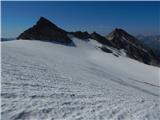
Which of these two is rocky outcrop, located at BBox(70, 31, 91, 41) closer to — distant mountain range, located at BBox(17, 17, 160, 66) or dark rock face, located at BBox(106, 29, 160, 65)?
distant mountain range, located at BBox(17, 17, 160, 66)

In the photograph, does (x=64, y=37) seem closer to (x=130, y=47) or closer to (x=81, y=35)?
(x=81, y=35)

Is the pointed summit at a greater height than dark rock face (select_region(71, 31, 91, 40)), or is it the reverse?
the pointed summit

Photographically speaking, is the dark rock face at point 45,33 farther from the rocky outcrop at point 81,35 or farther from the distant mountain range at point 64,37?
the rocky outcrop at point 81,35

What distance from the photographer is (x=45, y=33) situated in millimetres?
54438

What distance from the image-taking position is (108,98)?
13.1 metres

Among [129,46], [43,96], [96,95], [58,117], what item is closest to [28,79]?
[43,96]

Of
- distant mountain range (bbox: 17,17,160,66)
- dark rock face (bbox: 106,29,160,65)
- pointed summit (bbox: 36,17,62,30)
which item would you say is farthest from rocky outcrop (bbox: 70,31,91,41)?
dark rock face (bbox: 106,29,160,65)

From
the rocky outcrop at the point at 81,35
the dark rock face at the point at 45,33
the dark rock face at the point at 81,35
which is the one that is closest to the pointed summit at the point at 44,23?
the dark rock face at the point at 45,33

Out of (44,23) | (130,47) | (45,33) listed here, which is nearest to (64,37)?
(45,33)

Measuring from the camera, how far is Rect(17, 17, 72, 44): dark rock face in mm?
52931

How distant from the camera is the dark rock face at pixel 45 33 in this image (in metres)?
52.9

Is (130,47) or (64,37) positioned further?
(130,47)

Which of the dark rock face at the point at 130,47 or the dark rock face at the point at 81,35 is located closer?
the dark rock face at the point at 81,35

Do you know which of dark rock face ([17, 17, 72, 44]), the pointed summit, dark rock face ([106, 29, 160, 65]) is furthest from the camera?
dark rock face ([106, 29, 160, 65])
